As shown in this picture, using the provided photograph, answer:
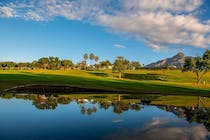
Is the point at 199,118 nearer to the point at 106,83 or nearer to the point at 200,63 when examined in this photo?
the point at 106,83

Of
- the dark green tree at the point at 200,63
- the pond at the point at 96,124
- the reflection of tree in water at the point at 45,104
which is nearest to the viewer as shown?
the pond at the point at 96,124

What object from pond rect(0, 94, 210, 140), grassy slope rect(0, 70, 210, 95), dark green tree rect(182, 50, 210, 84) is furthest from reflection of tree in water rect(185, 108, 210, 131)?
dark green tree rect(182, 50, 210, 84)

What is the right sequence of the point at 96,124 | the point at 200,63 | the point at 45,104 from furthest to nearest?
the point at 200,63
the point at 45,104
the point at 96,124

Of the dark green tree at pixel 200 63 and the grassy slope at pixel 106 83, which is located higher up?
the dark green tree at pixel 200 63

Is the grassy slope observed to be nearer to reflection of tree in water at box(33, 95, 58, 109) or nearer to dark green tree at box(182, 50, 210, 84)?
dark green tree at box(182, 50, 210, 84)

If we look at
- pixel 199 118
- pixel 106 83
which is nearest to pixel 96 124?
pixel 199 118

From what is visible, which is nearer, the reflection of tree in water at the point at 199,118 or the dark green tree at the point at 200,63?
the reflection of tree in water at the point at 199,118

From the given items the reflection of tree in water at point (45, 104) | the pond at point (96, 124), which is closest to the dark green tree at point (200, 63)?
the pond at point (96, 124)

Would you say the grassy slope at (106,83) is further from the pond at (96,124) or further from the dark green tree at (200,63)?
the pond at (96,124)

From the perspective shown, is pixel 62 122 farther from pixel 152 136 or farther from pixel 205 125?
pixel 205 125

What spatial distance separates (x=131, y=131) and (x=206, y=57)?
10337cm

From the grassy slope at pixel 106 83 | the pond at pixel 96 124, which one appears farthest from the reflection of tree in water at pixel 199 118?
the grassy slope at pixel 106 83

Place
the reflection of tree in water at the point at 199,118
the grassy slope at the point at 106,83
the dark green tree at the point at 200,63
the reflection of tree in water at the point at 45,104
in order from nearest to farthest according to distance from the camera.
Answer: the reflection of tree in water at the point at 199,118, the reflection of tree in water at the point at 45,104, the grassy slope at the point at 106,83, the dark green tree at the point at 200,63

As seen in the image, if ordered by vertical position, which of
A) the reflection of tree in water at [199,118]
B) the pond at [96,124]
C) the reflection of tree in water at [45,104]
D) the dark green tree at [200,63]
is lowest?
the reflection of tree in water at [199,118]
